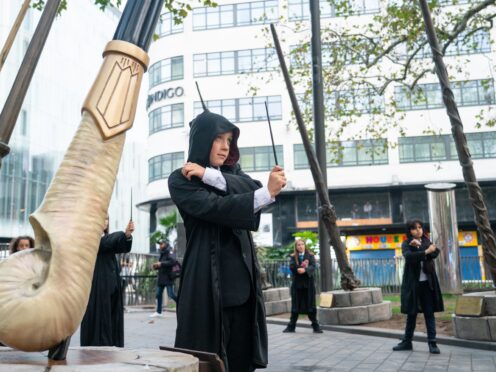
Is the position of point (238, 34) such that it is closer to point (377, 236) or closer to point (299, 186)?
point (299, 186)

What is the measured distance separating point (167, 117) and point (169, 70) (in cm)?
345

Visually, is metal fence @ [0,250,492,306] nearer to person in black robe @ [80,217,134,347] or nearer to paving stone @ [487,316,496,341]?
paving stone @ [487,316,496,341]

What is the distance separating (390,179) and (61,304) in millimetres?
33420

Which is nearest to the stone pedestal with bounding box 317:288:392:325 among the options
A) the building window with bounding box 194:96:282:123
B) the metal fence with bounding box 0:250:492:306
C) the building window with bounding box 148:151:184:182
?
the metal fence with bounding box 0:250:492:306

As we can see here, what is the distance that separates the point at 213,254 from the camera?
2748 millimetres

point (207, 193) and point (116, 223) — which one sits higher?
point (116, 223)

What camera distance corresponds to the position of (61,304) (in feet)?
4.22

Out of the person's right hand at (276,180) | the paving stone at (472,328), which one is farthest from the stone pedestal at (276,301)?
the person's right hand at (276,180)

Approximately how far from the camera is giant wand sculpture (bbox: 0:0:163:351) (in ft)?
4.15

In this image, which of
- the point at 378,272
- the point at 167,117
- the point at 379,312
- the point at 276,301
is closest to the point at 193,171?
the point at 379,312

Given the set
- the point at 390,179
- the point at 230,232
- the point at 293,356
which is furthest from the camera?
the point at 390,179

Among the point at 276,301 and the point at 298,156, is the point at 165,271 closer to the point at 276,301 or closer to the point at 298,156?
the point at 276,301

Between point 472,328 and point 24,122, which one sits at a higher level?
point 24,122

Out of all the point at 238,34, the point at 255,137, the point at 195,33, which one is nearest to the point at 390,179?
the point at 255,137
